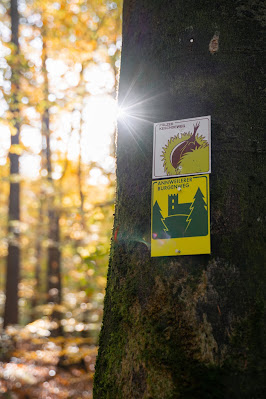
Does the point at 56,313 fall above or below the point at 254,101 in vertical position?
below

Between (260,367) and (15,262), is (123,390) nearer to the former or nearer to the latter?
(260,367)

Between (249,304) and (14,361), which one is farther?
(14,361)

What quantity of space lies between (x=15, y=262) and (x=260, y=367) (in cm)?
1189

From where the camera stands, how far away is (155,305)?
1.24 meters

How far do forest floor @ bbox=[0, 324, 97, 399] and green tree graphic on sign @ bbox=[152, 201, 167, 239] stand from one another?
285 inches

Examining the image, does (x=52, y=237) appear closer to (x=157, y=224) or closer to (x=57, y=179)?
(x=57, y=179)

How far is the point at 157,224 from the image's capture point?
52.4 inches

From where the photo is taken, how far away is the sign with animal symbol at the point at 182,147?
1.34m

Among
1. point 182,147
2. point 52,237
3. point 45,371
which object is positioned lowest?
point 45,371

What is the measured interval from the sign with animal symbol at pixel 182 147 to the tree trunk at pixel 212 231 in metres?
0.03


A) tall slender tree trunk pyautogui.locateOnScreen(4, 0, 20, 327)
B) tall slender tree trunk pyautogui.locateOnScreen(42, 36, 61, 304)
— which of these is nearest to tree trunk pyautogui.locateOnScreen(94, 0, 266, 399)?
tall slender tree trunk pyautogui.locateOnScreen(4, 0, 20, 327)

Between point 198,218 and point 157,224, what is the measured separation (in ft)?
0.49

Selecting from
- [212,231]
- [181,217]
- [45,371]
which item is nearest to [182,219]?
[181,217]

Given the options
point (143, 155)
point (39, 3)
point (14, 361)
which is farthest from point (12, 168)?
point (143, 155)
